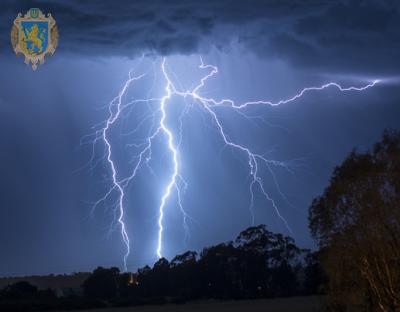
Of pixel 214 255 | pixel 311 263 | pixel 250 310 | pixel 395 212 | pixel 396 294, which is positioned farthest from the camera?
pixel 214 255

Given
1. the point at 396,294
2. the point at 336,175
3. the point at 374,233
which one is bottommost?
the point at 396,294

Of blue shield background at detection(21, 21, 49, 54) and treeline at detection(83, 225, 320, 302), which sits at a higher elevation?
blue shield background at detection(21, 21, 49, 54)

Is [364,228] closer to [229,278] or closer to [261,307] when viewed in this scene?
[261,307]

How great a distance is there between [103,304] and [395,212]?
2841 cm

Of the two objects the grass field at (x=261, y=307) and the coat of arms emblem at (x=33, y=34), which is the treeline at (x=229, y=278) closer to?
the grass field at (x=261, y=307)

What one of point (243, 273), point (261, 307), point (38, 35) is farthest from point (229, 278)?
point (38, 35)

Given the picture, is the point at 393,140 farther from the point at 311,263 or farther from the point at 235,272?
the point at 235,272

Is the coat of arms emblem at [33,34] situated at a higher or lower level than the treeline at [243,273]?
higher

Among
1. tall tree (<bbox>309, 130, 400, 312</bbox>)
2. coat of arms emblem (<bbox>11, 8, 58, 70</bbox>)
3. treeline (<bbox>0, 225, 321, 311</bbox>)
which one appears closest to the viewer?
tall tree (<bbox>309, 130, 400, 312</bbox>)

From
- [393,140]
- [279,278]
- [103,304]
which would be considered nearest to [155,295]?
[103,304]

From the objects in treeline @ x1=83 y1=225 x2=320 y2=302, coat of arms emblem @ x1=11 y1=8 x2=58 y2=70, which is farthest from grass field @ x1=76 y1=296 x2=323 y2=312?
coat of arms emblem @ x1=11 y1=8 x2=58 y2=70

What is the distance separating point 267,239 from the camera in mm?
43500

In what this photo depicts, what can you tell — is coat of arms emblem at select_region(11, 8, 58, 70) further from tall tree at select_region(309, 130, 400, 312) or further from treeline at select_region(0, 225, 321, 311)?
treeline at select_region(0, 225, 321, 311)

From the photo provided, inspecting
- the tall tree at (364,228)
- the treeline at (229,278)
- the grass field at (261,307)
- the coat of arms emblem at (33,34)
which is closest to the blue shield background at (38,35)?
the coat of arms emblem at (33,34)
